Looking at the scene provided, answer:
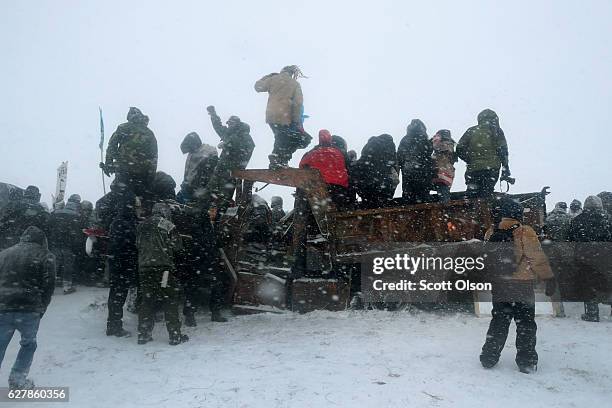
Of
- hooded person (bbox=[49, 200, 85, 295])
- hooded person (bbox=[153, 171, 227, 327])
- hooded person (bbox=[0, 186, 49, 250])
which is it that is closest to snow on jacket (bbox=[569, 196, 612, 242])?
Answer: hooded person (bbox=[153, 171, 227, 327])

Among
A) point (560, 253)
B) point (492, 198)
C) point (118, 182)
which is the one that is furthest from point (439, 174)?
point (118, 182)

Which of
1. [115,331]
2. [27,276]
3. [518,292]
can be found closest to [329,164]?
[518,292]

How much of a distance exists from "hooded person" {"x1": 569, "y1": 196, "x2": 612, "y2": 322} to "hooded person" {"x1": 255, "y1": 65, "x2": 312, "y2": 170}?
16.4 ft

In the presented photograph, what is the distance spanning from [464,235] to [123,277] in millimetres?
5249

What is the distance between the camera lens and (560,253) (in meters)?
7.03

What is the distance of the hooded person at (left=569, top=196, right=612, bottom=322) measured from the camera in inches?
267

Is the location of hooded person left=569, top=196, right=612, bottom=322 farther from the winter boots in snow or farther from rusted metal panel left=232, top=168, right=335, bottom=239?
the winter boots in snow

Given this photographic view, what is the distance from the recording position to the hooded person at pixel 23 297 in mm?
4117

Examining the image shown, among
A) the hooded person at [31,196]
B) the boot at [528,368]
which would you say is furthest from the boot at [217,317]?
the boot at [528,368]

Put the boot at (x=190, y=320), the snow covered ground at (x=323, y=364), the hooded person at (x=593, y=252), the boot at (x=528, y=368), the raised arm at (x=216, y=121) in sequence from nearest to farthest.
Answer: the snow covered ground at (x=323, y=364) → the boot at (x=528, y=368) → the boot at (x=190, y=320) → the hooded person at (x=593, y=252) → the raised arm at (x=216, y=121)

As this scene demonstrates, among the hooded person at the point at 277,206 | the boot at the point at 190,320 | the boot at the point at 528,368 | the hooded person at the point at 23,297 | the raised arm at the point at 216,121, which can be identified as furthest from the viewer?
the hooded person at the point at 277,206

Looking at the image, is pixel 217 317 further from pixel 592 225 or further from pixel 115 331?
pixel 592 225

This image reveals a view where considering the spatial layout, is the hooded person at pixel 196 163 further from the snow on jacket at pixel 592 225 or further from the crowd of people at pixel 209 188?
the snow on jacket at pixel 592 225

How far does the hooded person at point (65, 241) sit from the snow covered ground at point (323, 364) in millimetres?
2146
